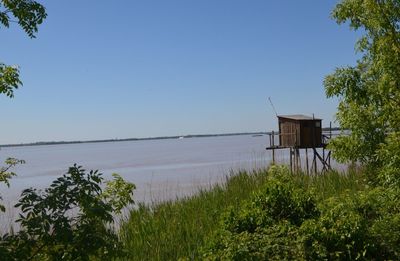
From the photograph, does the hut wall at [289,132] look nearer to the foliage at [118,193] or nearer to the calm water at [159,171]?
the calm water at [159,171]

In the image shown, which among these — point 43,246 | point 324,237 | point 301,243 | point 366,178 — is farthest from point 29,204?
point 366,178

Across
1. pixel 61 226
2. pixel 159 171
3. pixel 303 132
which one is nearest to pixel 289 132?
pixel 303 132

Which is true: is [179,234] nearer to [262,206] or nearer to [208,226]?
[208,226]

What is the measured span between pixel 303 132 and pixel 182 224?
2106cm

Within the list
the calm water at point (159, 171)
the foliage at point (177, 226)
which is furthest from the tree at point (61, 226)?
the calm water at point (159, 171)

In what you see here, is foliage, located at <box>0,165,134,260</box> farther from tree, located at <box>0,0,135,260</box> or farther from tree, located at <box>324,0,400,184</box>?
tree, located at <box>324,0,400,184</box>

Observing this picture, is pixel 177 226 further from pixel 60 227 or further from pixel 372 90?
pixel 60 227

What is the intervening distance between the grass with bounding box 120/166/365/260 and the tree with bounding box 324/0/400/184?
1.05 meters

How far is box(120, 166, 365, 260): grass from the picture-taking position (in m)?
8.39

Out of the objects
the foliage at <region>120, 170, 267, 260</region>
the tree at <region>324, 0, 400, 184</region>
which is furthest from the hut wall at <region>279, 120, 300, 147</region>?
the tree at <region>324, 0, 400, 184</region>

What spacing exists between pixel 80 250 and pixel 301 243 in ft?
10.4

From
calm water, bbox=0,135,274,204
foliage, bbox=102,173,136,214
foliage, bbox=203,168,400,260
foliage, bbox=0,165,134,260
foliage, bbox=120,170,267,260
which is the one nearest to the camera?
foliage, bbox=0,165,134,260

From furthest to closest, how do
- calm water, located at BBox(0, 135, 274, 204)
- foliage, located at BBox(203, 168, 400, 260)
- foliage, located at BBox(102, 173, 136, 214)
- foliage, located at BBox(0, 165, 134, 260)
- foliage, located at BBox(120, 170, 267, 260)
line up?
1. calm water, located at BBox(0, 135, 274, 204)
2. foliage, located at BBox(120, 170, 267, 260)
3. foliage, located at BBox(203, 168, 400, 260)
4. foliage, located at BBox(102, 173, 136, 214)
5. foliage, located at BBox(0, 165, 134, 260)

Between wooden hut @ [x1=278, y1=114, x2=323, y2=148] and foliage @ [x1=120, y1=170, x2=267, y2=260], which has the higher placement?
wooden hut @ [x1=278, y1=114, x2=323, y2=148]
